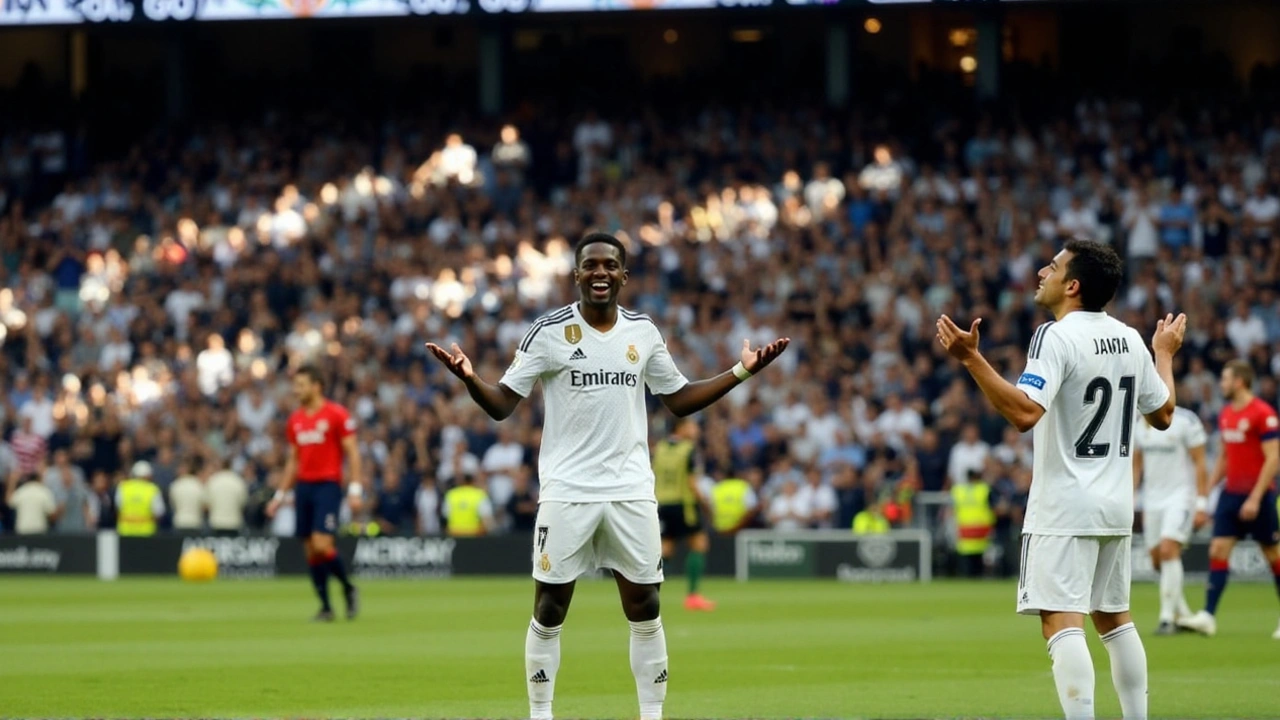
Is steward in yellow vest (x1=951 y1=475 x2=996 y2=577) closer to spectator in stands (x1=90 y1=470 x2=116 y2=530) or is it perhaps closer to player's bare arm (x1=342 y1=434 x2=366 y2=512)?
player's bare arm (x1=342 y1=434 x2=366 y2=512)

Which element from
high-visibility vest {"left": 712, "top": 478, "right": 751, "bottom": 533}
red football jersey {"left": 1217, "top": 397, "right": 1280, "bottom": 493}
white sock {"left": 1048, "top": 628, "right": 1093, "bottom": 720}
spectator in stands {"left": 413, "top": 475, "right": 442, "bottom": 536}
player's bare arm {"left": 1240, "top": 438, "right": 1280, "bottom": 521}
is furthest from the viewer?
spectator in stands {"left": 413, "top": 475, "right": 442, "bottom": 536}

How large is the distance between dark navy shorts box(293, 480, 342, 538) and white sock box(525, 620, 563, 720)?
8488 mm

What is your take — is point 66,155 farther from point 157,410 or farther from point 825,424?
point 825,424

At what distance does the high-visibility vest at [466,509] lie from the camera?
29547 millimetres

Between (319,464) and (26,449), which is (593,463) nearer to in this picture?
(319,464)

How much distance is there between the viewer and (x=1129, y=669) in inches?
359

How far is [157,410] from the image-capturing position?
32.7 meters

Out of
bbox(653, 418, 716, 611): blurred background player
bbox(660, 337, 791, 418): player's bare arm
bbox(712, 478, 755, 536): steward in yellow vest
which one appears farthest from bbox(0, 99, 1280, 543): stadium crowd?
bbox(660, 337, 791, 418): player's bare arm

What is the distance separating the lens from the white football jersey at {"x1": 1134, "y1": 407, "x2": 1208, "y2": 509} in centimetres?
1747

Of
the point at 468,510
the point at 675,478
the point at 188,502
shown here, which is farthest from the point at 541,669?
the point at 188,502

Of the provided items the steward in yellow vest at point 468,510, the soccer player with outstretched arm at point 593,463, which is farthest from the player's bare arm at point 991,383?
the steward in yellow vest at point 468,510

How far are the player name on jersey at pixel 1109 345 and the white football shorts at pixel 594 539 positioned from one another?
2234 millimetres

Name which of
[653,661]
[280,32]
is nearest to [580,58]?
[280,32]

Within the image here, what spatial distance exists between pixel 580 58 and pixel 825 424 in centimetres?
1369
